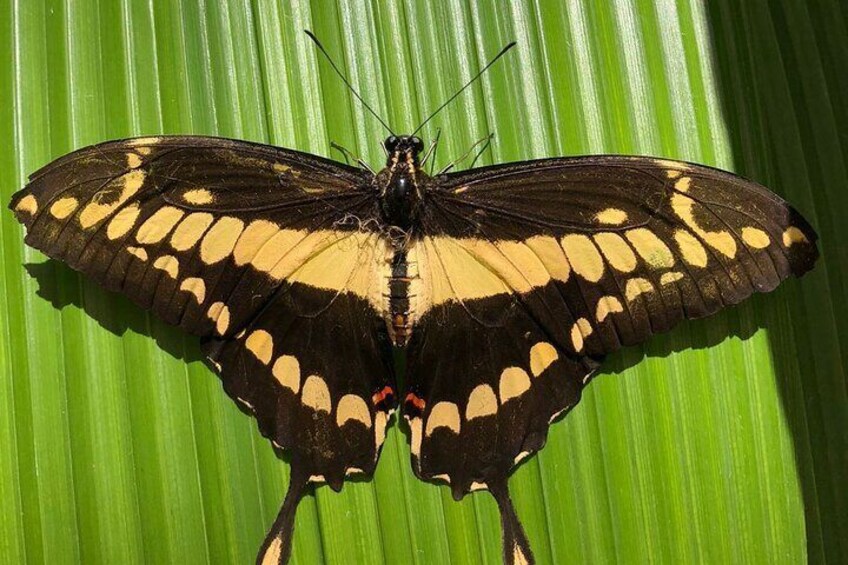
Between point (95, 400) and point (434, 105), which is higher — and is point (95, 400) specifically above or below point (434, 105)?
below

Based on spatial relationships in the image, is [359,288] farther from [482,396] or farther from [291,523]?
[291,523]

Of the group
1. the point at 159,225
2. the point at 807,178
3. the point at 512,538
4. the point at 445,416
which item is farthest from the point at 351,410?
the point at 807,178

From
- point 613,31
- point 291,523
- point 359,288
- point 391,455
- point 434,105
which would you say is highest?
point 613,31

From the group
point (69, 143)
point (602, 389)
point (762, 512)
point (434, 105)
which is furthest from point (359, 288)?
point (762, 512)

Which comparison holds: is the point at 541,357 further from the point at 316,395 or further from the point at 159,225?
the point at 159,225

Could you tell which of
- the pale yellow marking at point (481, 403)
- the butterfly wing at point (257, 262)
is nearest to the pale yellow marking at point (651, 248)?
the pale yellow marking at point (481, 403)
